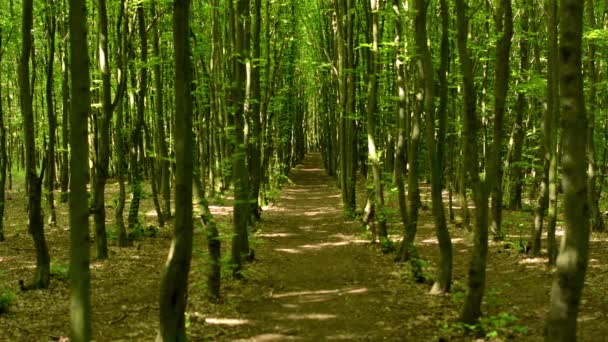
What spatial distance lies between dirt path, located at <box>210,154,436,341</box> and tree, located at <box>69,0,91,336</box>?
3257 millimetres

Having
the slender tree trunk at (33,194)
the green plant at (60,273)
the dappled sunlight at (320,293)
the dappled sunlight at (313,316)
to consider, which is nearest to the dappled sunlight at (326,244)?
the dappled sunlight at (320,293)

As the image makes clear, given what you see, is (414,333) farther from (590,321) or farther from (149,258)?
(149,258)

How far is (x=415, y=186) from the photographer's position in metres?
11.5

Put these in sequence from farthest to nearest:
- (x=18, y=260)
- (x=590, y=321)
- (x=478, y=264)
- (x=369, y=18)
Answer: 1. (x=369, y=18)
2. (x=18, y=260)
3. (x=590, y=321)
4. (x=478, y=264)

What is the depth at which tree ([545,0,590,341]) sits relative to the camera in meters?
4.21

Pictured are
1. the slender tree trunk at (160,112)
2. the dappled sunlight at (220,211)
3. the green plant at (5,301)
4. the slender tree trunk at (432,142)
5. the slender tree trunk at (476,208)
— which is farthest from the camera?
the dappled sunlight at (220,211)

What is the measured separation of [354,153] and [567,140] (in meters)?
15.6

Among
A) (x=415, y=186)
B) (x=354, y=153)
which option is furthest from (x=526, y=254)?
(x=354, y=153)

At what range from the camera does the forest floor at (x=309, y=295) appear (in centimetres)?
803

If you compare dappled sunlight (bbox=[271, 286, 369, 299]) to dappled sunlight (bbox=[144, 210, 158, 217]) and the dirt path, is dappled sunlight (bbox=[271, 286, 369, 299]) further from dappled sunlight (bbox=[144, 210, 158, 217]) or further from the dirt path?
dappled sunlight (bbox=[144, 210, 158, 217])

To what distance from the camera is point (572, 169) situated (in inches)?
168

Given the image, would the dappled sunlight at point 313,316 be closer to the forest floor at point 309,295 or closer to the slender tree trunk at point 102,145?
the forest floor at point 309,295

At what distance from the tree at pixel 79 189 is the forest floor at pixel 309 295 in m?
2.92

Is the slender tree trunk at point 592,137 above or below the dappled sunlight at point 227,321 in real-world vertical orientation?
above
